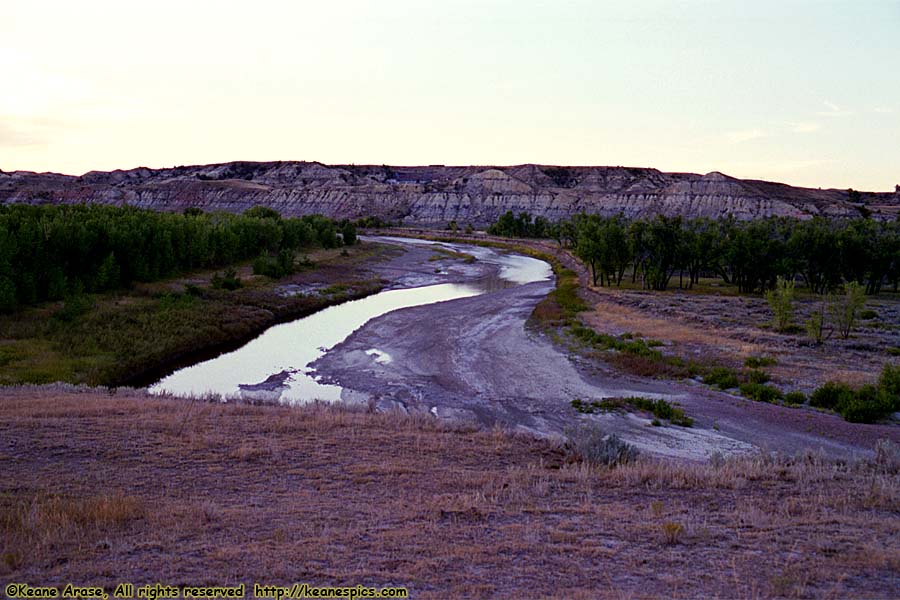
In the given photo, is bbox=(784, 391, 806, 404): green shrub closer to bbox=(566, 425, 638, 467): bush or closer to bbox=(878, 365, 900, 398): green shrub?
bbox=(878, 365, 900, 398): green shrub

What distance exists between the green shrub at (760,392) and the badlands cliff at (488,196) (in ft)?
343

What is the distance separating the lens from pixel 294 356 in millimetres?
30984

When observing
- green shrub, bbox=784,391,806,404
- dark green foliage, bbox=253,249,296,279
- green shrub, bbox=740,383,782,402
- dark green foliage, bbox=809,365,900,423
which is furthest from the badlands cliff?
green shrub, bbox=784,391,806,404

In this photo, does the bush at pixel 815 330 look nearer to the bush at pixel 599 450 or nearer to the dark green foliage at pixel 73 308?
Result: the bush at pixel 599 450

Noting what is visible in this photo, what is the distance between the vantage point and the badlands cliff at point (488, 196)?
12875 cm

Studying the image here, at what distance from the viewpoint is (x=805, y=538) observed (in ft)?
28.8

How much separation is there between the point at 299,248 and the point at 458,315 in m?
37.1

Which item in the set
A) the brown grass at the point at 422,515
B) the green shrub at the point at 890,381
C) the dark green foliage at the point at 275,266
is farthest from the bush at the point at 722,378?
the dark green foliage at the point at 275,266

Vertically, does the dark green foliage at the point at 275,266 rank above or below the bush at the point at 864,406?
above

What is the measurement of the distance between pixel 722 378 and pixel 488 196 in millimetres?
126804

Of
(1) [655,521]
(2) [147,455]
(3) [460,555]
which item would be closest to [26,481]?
(2) [147,455]

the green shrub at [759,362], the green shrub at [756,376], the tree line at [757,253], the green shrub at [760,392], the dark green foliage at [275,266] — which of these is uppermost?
the tree line at [757,253]

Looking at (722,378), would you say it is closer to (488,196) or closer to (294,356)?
(294,356)

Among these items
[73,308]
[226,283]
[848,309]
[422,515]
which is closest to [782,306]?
[848,309]
